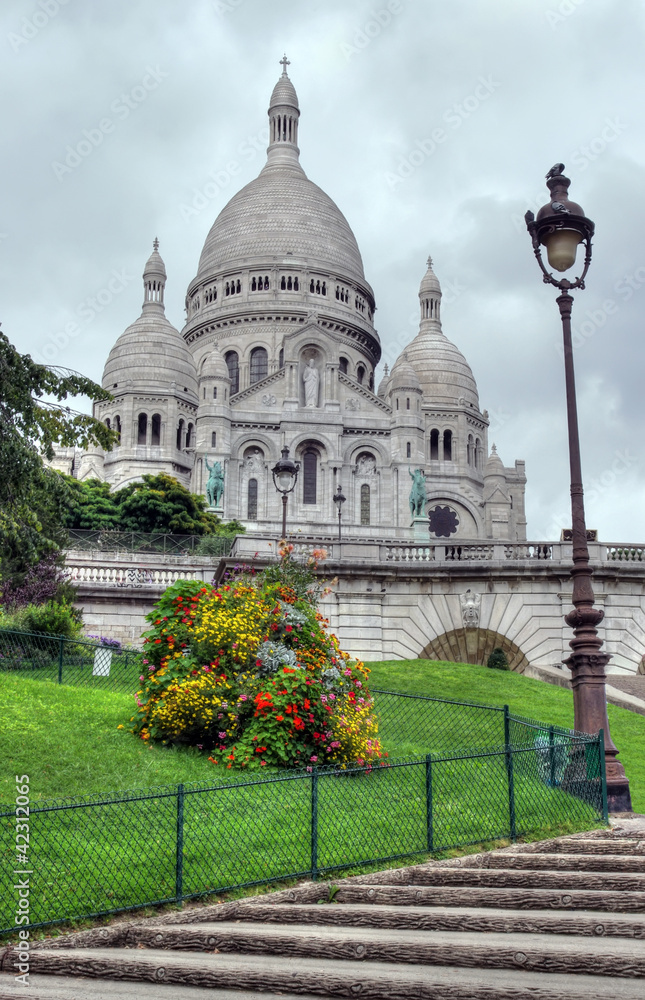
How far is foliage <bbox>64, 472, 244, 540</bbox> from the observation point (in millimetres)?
A: 46812

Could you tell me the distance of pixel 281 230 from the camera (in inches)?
3295

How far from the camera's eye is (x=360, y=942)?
7883 millimetres

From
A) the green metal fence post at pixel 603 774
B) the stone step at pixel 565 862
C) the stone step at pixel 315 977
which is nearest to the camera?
the stone step at pixel 315 977

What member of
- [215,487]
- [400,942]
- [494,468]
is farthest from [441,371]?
[400,942]

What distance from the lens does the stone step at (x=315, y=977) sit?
7.11 metres

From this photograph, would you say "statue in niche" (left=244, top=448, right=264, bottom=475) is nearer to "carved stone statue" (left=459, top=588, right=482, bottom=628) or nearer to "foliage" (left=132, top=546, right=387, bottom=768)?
"carved stone statue" (left=459, top=588, right=482, bottom=628)

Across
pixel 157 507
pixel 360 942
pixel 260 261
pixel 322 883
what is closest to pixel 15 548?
pixel 322 883

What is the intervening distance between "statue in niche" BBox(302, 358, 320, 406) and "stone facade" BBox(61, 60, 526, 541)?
8cm

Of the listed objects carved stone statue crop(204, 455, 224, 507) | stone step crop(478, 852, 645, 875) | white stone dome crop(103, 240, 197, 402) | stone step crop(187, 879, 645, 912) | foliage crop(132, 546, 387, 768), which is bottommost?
stone step crop(187, 879, 645, 912)

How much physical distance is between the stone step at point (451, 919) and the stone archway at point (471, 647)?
1332 cm

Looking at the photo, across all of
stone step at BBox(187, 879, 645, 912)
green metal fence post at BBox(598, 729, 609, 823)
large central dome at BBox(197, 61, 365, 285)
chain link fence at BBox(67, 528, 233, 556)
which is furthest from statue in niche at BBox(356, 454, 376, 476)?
stone step at BBox(187, 879, 645, 912)

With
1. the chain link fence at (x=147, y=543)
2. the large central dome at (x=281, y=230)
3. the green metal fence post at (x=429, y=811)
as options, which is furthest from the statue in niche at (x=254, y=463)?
the green metal fence post at (x=429, y=811)

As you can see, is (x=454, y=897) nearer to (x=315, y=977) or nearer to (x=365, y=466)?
(x=315, y=977)

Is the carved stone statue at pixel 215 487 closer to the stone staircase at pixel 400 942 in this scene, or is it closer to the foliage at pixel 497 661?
the foliage at pixel 497 661
